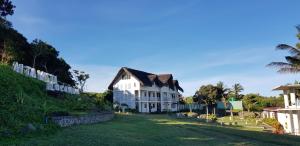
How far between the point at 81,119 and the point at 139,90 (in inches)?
1683

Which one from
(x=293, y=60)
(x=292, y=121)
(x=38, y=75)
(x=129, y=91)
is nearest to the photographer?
(x=38, y=75)

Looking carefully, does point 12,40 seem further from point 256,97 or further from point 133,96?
point 256,97

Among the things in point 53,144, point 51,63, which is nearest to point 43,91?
point 53,144

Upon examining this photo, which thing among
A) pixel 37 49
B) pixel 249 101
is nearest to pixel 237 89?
pixel 249 101

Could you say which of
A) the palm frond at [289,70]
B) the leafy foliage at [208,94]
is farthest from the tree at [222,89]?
the palm frond at [289,70]

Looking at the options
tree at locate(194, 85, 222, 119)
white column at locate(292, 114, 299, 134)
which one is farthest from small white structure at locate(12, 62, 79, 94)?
tree at locate(194, 85, 222, 119)

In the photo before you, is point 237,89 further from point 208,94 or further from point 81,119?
point 81,119

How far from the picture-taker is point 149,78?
75375 mm

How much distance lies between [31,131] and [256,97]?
75.0 meters

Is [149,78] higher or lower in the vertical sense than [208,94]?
higher

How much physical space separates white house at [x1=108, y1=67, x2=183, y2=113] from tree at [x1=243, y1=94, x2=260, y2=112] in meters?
20.4

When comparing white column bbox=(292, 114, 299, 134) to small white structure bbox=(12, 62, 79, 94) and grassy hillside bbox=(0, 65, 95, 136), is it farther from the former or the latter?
small white structure bbox=(12, 62, 79, 94)

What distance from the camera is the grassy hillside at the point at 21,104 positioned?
18.5 m

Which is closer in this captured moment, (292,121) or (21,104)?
(21,104)
